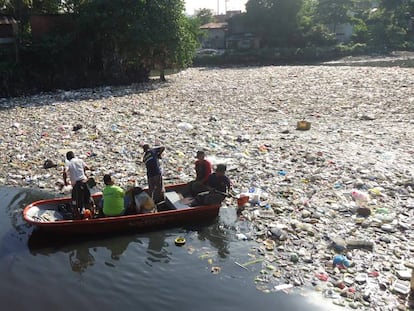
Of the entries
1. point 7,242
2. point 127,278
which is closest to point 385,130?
point 127,278

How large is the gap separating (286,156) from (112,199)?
5080 mm

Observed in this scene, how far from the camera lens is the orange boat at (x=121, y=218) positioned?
24.2 feet

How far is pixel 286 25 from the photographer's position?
44.6 metres

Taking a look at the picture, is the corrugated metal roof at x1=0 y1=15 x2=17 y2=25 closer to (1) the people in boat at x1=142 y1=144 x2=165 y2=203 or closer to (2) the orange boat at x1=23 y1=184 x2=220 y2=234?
(2) the orange boat at x1=23 y1=184 x2=220 y2=234

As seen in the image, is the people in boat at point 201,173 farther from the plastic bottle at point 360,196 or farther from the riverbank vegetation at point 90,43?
the riverbank vegetation at point 90,43

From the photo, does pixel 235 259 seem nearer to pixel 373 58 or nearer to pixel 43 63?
pixel 43 63

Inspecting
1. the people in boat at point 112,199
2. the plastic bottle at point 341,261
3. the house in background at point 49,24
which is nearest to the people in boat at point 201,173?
the people in boat at point 112,199

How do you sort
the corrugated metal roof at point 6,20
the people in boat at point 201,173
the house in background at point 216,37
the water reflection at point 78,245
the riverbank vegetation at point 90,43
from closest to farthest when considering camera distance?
the water reflection at point 78,245, the people in boat at point 201,173, the corrugated metal roof at point 6,20, the riverbank vegetation at point 90,43, the house in background at point 216,37

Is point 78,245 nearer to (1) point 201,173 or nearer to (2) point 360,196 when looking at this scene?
(1) point 201,173

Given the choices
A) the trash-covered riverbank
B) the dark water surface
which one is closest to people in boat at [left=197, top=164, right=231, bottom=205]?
the dark water surface

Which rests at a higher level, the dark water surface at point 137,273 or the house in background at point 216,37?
the house in background at point 216,37

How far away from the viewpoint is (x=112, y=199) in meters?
7.63

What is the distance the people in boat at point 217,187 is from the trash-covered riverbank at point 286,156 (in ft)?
2.01

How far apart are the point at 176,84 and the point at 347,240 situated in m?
A: 20.5
